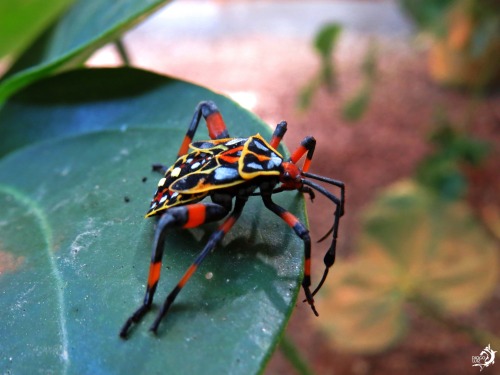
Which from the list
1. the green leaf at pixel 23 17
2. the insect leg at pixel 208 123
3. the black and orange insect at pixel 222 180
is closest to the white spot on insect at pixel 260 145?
the black and orange insect at pixel 222 180

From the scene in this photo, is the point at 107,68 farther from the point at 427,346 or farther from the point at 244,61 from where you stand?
the point at 244,61

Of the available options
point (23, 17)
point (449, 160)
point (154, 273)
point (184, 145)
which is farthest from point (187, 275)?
point (449, 160)

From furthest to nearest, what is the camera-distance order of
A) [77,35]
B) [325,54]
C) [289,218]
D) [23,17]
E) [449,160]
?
[325,54] < [449,160] < [23,17] < [77,35] < [289,218]

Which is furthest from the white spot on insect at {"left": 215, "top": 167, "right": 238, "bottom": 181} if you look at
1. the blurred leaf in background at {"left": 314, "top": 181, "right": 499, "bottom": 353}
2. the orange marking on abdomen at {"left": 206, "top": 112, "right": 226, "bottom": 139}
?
the blurred leaf in background at {"left": 314, "top": 181, "right": 499, "bottom": 353}

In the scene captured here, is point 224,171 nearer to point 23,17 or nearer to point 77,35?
point 77,35

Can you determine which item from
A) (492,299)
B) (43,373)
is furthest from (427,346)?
(43,373)

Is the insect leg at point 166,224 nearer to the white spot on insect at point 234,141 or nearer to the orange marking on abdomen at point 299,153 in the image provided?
the white spot on insect at point 234,141
